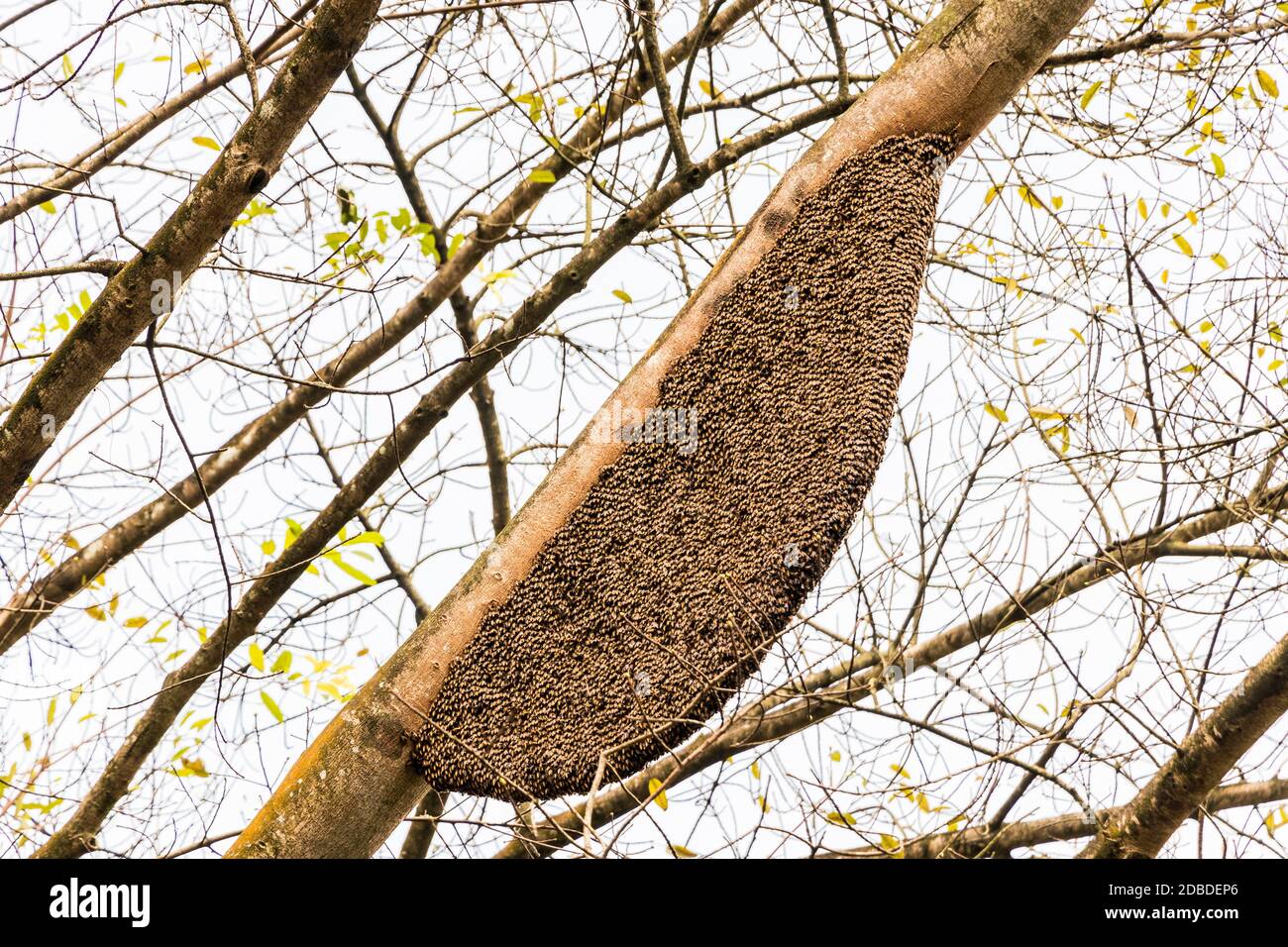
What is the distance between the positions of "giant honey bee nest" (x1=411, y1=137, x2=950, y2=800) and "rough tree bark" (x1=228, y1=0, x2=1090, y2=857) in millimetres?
49

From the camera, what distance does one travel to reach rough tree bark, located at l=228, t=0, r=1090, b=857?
277 centimetres

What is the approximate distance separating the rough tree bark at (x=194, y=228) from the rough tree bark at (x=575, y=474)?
3.92 ft

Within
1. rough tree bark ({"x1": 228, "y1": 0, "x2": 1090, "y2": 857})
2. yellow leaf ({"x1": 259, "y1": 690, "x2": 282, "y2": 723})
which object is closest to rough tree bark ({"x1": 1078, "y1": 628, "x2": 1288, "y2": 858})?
rough tree bark ({"x1": 228, "y1": 0, "x2": 1090, "y2": 857})

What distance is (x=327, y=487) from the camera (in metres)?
5.59

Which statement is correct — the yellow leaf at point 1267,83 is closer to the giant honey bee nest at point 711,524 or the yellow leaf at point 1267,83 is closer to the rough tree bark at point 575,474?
the rough tree bark at point 575,474

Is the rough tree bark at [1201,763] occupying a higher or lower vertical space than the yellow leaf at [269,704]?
lower

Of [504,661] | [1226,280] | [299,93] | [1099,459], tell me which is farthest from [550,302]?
[1226,280]

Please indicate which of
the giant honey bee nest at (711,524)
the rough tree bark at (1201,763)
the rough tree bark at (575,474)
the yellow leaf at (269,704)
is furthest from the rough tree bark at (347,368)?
the rough tree bark at (1201,763)

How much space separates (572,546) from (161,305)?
140 cm

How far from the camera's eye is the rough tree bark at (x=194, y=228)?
282 centimetres
